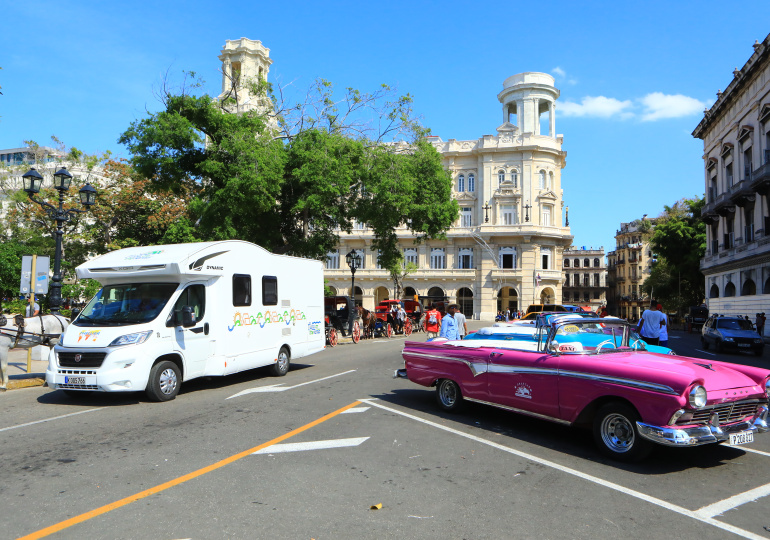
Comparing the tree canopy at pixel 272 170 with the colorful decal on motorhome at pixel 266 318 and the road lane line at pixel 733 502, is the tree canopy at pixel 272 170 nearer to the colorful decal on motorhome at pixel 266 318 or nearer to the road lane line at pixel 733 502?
the colorful decal on motorhome at pixel 266 318

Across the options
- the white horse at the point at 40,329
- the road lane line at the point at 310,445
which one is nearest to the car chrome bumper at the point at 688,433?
the road lane line at the point at 310,445

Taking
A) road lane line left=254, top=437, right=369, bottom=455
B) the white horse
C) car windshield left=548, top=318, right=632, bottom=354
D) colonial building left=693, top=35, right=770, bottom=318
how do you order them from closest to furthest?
road lane line left=254, top=437, right=369, bottom=455, car windshield left=548, top=318, right=632, bottom=354, the white horse, colonial building left=693, top=35, right=770, bottom=318

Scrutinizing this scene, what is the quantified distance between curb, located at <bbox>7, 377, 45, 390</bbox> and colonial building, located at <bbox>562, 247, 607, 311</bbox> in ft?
352

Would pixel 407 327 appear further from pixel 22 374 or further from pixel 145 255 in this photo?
pixel 145 255

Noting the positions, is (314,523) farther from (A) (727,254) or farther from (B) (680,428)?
(A) (727,254)

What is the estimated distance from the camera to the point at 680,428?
5504 millimetres

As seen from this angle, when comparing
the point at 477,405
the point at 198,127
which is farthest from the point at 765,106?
the point at 477,405

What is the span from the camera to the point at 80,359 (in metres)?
9.01

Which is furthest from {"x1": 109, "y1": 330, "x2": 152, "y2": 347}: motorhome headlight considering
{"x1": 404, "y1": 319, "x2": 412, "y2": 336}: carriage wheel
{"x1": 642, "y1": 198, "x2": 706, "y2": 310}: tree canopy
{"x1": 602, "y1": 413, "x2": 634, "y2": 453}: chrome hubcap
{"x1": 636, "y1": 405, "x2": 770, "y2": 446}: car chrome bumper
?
{"x1": 642, "y1": 198, "x2": 706, "y2": 310}: tree canopy

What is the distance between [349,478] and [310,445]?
1.25m

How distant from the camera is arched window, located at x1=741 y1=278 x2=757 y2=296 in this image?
127 ft

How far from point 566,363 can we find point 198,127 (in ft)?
62.1

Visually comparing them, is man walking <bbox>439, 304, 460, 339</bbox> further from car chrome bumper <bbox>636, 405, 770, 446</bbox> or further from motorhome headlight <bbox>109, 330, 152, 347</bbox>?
car chrome bumper <bbox>636, 405, 770, 446</bbox>

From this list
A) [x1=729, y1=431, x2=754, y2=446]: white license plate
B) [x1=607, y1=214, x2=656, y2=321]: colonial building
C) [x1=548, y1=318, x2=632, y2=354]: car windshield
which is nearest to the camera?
[x1=729, y1=431, x2=754, y2=446]: white license plate
